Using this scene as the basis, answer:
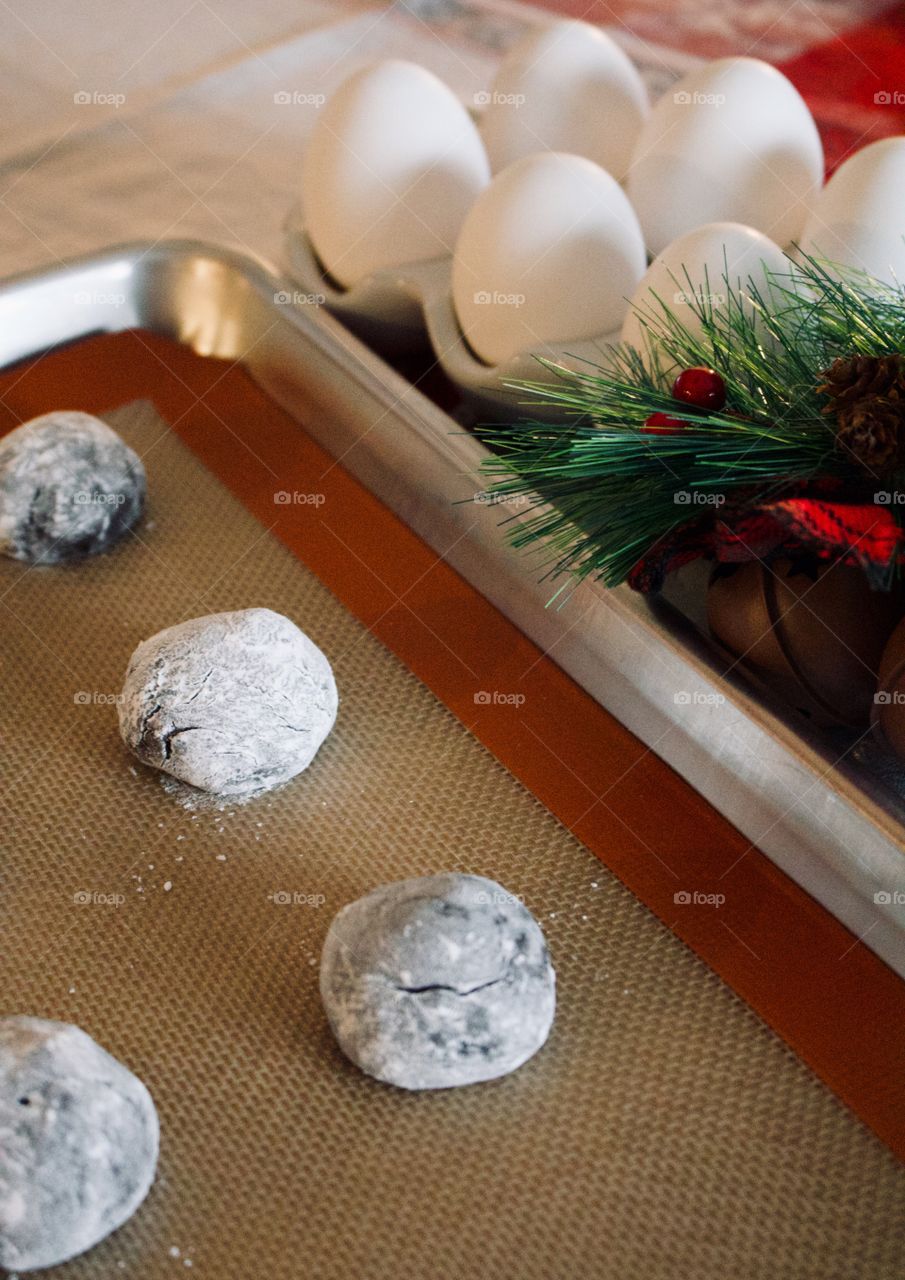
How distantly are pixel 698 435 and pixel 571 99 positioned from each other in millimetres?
394

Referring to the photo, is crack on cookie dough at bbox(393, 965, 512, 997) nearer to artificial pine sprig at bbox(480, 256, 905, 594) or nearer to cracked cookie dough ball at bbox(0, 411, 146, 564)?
artificial pine sprig at bbox(480, 256, 905, 594)

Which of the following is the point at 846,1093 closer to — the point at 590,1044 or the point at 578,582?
the point at 590,1044

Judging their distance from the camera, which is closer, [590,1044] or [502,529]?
[590,1044]

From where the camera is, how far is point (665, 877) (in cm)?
60

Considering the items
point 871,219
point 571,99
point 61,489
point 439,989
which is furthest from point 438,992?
point 571,99

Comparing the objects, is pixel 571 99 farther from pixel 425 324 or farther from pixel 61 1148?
pixel 61 1148

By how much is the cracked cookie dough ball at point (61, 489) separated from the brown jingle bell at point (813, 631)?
0.37 m

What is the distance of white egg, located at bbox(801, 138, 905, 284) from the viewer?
71 cm

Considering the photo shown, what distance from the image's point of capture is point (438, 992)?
516 millimetres

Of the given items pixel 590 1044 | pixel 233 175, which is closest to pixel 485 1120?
pixel 590 1044

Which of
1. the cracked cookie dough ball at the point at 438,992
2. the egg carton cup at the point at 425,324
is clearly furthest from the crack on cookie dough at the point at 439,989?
the egg carton cup at the point at 425,324

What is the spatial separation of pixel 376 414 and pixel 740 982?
40cm

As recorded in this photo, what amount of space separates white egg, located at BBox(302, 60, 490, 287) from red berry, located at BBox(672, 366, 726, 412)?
0.29 meters

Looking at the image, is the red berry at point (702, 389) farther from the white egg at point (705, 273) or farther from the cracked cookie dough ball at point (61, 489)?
the cracked cookie dough ball at point (61, 489)
